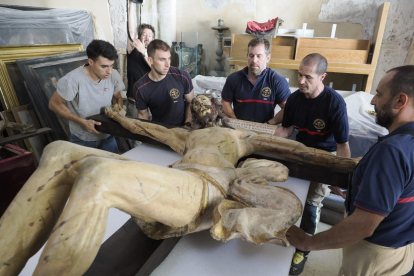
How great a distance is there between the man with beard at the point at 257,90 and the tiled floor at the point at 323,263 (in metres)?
1.58

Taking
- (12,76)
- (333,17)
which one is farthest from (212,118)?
(333,17)

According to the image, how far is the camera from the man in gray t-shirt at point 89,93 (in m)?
2.86

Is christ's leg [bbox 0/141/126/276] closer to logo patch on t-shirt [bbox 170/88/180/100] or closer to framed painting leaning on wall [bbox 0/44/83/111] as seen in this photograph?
logo patch on t-shirt [bbox 170/88/180/100]

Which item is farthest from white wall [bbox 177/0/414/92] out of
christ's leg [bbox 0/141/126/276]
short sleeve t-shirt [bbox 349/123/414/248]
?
christ's leg [bbox 0/141/126/276]

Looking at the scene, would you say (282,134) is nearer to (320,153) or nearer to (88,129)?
(320,153)

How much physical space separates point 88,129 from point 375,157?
2763 mm

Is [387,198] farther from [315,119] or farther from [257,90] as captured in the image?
[257,90]

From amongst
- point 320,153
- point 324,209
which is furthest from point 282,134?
point 324,209

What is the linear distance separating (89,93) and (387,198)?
300 centimetres

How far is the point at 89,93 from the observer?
3111 mm

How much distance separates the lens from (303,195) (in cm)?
224

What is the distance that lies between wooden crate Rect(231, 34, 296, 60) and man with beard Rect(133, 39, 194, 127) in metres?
2.62

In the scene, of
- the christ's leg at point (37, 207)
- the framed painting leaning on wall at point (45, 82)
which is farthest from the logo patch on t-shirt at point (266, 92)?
the framed painting leaning on wall at point (45, 82)

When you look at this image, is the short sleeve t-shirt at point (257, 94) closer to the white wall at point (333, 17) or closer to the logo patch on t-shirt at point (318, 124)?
the logo patch on t-shirt at point (318, 124)
